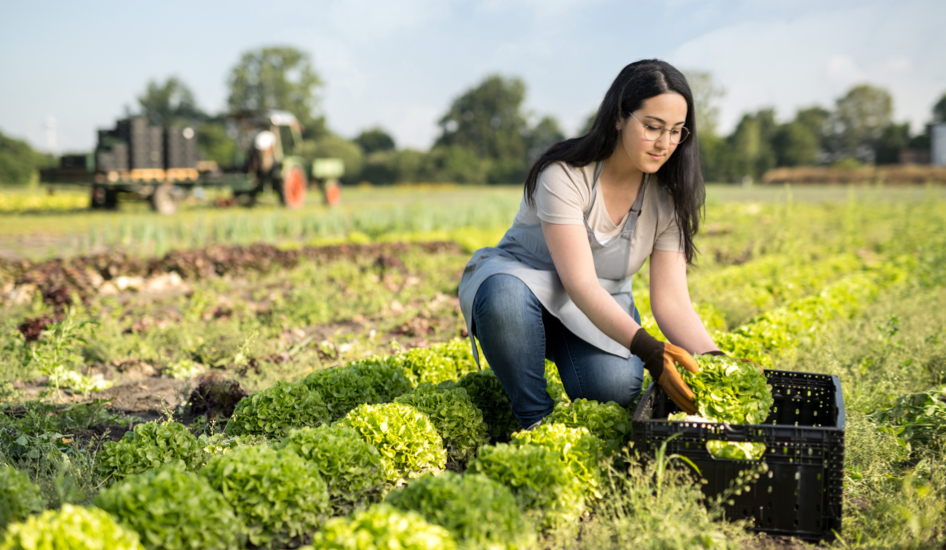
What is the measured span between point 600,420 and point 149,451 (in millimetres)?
1533

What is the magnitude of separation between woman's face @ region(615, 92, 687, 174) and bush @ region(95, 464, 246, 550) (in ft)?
5.87

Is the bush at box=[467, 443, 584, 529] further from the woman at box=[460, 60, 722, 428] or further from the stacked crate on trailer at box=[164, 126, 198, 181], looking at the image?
the stacked crate on trailer at box=[164, 126, 198, 181]

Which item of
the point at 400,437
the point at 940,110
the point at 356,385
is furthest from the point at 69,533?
the point at 940,110

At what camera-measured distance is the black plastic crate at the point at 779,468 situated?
6.11 ft

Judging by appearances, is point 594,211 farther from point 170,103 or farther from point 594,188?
point 170,103

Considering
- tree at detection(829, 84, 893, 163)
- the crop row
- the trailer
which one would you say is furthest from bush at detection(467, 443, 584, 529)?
tree at detection(829, 84, 893, 163)

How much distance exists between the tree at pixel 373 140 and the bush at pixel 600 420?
65466 mm

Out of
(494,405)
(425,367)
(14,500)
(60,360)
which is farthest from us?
(60,360)

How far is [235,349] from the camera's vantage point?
13.0ft

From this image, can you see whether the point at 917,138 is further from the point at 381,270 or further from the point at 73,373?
the point at 73,373

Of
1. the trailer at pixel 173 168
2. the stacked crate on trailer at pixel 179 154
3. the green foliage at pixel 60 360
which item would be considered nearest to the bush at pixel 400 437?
the green foliage at pixel 60 360

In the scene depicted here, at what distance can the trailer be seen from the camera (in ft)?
44.5

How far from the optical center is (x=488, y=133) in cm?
6606

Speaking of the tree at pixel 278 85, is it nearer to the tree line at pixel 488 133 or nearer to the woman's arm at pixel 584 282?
the tree line at pixel 488 133
